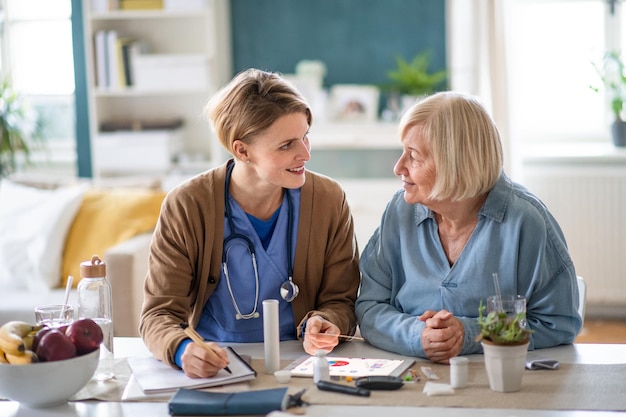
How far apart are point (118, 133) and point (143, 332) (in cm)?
310

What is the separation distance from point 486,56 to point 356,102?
77cm

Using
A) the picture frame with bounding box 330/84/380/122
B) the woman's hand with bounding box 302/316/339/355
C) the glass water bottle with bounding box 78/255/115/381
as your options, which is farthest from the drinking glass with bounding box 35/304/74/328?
the picture frame with bounding box 330/84/380/122

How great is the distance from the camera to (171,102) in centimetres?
513

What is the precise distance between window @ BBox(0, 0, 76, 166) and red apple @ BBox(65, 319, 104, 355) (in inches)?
149

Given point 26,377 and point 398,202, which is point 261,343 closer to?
point 398,202

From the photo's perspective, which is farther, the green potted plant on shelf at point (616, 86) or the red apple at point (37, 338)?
the green potted plant on shelf at point (616, 86)

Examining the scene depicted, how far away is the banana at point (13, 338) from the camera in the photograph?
1.62m

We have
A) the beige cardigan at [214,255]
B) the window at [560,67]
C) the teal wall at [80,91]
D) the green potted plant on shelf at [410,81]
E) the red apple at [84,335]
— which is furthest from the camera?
the teal wall at [80,91]

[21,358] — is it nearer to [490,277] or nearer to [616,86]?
[490,277]

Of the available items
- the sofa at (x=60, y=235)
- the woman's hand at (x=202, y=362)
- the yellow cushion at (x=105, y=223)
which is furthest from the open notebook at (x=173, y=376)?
the yellow cushion at (x=105, y=223)

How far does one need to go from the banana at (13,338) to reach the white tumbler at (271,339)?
18.1 inches

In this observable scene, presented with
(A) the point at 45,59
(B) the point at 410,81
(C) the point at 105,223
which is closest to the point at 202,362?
(C) the point at 105,223

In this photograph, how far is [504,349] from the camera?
64.2 inches

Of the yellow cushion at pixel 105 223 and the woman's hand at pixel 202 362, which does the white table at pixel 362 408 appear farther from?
the yellow cushion at pixel 105 223
